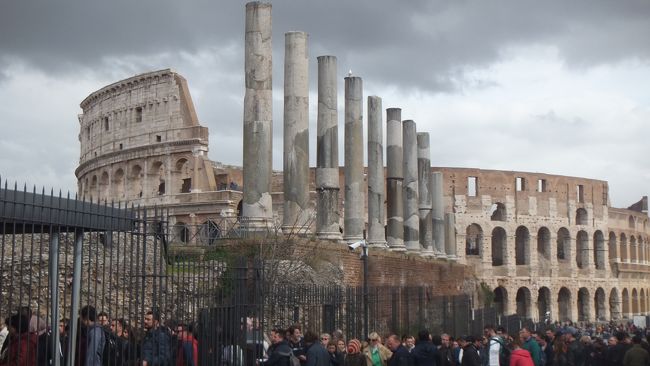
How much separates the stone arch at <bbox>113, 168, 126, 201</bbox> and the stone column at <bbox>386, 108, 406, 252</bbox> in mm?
21557

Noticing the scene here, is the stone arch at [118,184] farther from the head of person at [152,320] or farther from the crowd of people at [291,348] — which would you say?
the head of person at [152,320]

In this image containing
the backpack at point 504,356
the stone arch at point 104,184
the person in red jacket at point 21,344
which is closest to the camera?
the person in red jacket at point 21,344

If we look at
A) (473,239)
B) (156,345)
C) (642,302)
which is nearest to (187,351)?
(156,345)

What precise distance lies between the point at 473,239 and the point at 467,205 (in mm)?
4573

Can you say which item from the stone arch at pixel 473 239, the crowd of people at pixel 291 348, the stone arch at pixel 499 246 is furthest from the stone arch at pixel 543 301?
the crowd of people at pixel 291 348

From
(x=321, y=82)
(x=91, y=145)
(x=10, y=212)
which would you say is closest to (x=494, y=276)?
(x=91, y=145)

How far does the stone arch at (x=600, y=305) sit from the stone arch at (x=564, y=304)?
7.27 feet

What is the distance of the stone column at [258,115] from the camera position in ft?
61.6

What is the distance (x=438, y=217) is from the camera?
34438 millimetres

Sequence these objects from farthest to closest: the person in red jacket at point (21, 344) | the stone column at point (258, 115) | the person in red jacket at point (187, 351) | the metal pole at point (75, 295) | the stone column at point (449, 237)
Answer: the stone column at point (449, 237)
the stone column at point (258, 115)
the person in red jacket at point (187, 351)
the metal pole at point (75, 295)
the person in red jacket at point (21, 344)

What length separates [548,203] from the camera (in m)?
50.7

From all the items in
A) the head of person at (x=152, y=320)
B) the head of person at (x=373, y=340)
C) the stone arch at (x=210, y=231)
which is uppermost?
the stone arch at (x=210, y=231)

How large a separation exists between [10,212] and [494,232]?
1848 inches

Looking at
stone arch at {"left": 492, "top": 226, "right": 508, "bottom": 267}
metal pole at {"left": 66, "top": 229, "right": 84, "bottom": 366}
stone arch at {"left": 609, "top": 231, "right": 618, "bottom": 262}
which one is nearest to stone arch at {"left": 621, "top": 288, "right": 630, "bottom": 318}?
stone arch at {"left": 609, "top": 231, "right": 618, "bottom": 262}
